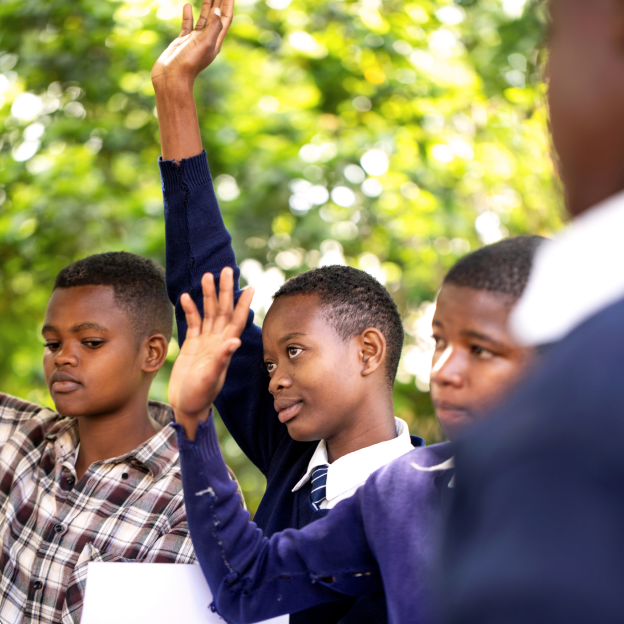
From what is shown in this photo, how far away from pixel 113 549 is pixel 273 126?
2.38 meters

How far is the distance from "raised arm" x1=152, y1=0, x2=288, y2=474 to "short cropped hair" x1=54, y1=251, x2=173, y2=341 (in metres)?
0.35

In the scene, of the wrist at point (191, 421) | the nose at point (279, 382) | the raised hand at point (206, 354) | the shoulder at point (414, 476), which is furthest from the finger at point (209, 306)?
the shoulder at point (414, 476)

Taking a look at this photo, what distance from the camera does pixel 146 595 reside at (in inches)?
52.6

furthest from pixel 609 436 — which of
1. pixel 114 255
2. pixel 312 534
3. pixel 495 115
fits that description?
pixel 495 115

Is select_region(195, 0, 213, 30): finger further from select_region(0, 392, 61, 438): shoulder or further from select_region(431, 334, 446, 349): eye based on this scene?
select_region(0, 392, 61, 438): shoulder

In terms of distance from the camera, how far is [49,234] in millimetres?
3309

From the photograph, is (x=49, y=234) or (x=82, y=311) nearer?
(x=82, y=311)

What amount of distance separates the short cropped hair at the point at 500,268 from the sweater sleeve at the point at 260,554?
16.9 inches

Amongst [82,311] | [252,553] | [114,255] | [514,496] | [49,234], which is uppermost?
[49,234]

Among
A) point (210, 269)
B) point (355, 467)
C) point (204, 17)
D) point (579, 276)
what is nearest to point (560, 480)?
point (579, 276)

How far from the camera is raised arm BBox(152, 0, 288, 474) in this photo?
1597 mm

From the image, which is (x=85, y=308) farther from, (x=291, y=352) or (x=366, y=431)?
(x=366, y=431)

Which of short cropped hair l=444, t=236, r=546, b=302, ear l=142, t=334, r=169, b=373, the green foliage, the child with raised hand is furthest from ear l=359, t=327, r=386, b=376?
the green foliage

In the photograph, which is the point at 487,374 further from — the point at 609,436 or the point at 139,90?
the point at 139,90
